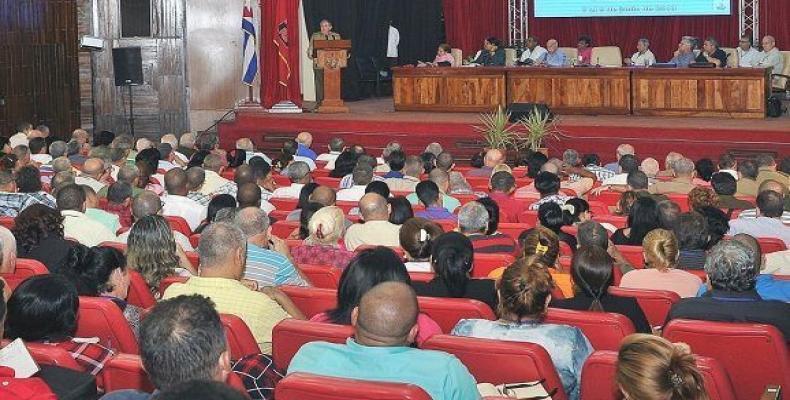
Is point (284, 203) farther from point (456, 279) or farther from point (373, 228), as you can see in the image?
point (456, 279)

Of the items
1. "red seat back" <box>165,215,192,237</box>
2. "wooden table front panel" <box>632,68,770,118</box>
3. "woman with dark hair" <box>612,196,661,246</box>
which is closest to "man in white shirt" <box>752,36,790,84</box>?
"wooden table front panel" <box>632,68,770,118</box>

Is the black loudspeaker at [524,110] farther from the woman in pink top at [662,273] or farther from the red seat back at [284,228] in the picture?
the woman in pink top at [662,273]

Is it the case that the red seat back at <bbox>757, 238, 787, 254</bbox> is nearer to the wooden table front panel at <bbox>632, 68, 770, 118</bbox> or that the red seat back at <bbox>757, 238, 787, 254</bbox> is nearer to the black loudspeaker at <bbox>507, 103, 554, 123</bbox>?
the black loudspeaker at <bbox>507, 103, 554, 123</bbox>

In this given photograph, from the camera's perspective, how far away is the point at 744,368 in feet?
13.0

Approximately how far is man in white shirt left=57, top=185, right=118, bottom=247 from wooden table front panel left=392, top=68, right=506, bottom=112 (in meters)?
8.55

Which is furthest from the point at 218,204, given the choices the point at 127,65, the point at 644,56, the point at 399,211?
the point at 644,56

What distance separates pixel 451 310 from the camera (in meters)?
4.23

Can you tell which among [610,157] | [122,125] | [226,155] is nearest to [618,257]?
[226,155]

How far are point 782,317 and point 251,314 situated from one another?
1.87 m

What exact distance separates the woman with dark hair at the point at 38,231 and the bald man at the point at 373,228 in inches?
59.9

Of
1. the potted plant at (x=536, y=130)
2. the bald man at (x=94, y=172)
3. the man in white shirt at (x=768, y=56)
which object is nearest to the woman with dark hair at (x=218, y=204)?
the bald man at (x=94, y=172)

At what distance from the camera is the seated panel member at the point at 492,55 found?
592 inches

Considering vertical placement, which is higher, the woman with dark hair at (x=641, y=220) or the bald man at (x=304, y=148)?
the bald man at (x=304, y=148)

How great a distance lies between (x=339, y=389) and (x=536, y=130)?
9713 mm
